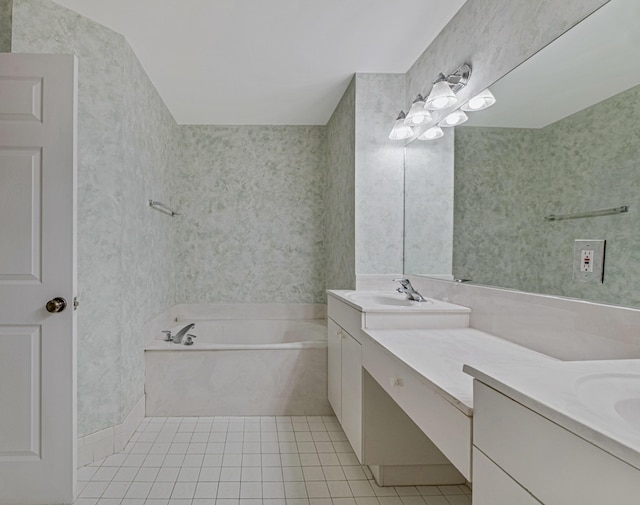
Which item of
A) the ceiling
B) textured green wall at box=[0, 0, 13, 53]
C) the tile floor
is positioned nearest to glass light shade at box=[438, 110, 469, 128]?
the ceiling

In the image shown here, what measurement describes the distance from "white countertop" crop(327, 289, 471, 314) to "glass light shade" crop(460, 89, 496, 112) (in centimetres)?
94

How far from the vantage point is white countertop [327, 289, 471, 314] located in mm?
1854

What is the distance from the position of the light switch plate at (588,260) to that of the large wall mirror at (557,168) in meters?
0.02

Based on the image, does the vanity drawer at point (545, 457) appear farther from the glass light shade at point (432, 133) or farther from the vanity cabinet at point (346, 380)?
the glass light shade at point (432, 133)

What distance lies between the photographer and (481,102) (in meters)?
1.83

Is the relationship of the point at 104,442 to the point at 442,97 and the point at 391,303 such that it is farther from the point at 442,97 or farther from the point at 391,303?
the point at 442,97

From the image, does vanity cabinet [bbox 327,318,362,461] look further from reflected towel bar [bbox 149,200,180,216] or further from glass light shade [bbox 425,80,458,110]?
reflected towel bar [bbox 149,200,180,216]

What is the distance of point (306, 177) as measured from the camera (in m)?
3.82

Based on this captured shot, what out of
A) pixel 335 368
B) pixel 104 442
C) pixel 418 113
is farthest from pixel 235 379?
pixel 418 113

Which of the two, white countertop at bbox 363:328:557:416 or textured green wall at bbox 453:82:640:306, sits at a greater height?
textured green wall at bbox 453:82:640:306

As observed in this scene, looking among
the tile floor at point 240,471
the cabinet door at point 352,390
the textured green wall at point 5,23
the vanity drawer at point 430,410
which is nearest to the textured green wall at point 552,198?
the vanity drawer at point 430,410

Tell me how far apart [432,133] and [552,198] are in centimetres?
110

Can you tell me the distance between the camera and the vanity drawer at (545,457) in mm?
524

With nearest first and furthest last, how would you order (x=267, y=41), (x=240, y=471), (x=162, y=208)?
(x=240, y=471)
(x=267, y=41)
(x=162, y=208)
